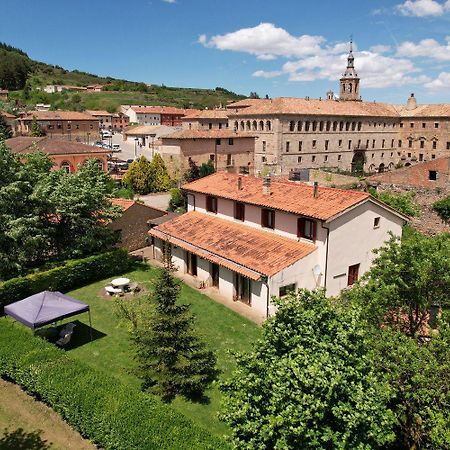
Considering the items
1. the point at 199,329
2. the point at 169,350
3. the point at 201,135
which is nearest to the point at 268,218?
the point at 199,329

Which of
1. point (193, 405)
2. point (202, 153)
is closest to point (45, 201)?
point (193, 405)

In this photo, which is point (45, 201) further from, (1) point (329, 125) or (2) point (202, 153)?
(1) point (329, 125)

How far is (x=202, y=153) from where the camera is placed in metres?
51.5

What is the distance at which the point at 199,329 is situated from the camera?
18.1m

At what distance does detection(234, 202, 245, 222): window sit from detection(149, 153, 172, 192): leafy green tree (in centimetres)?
2512

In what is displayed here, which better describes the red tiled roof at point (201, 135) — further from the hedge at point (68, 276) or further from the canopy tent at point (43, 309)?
the canopy tent at point (43, 309)

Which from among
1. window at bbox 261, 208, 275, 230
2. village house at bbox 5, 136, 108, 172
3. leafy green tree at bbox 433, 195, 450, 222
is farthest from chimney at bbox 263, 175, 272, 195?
village house at bbox 5, 136, 108, 172

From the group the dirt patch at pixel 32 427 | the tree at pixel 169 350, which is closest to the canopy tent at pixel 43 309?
the dirt patch at pixel 32 427

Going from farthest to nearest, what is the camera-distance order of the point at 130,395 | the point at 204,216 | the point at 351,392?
1. the point at 204,216
2. the point at 130,395
3. the point at 351,392

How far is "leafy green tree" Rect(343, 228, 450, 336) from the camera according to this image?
1185 centimetres

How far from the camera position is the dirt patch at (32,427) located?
11.9 meters

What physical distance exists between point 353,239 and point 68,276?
15123 mm

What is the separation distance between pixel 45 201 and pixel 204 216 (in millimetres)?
9977

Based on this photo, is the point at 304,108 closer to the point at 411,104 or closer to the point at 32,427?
the point at 411,104
